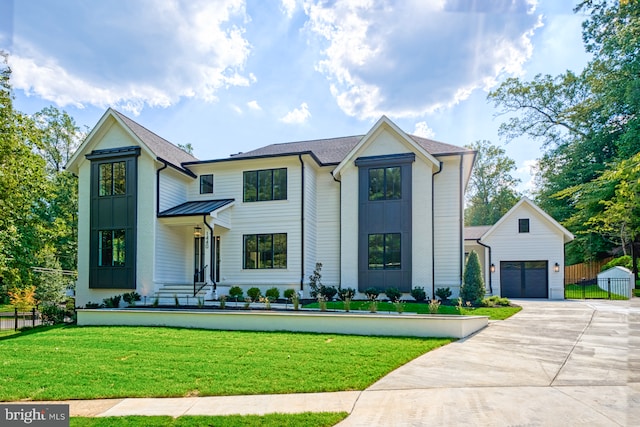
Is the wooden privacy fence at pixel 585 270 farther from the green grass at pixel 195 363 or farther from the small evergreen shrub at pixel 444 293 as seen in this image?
the green grass at pixel 195 363

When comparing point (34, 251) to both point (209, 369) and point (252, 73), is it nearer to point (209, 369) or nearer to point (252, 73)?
point (252, 73)

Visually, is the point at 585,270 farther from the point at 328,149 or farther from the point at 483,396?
the point at 483,396

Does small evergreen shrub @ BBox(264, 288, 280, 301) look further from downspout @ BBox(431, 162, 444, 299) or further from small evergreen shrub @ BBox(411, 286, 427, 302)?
downspout @ BBox(431, 162, 444, 299)

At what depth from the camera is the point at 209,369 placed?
7.05 m

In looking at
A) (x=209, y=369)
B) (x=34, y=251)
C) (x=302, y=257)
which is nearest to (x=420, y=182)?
(x=302, y=257)

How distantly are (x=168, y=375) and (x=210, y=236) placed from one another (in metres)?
10.4

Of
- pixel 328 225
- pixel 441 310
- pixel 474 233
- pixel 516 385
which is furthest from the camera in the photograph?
pixel 474 233

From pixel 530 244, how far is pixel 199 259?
687 inches

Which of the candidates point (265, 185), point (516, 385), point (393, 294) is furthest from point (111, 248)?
point (516, 385)

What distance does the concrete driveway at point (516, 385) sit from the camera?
4.60 m

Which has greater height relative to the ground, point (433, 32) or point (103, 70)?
point (103, 70)

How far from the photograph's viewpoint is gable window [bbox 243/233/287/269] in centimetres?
1783

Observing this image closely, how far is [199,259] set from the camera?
62.7 feet

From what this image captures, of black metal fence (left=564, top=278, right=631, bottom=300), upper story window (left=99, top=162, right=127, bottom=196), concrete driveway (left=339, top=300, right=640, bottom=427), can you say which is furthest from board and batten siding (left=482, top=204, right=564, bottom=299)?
upper story window (left=99, top=162, right=127, bottom=196)
